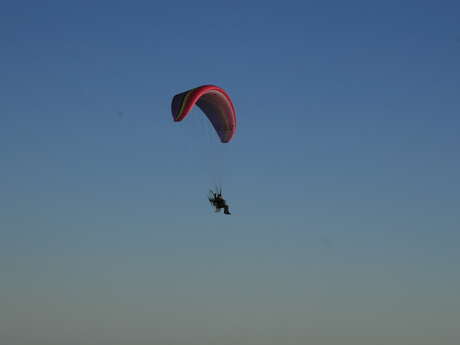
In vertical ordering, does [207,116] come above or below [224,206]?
above

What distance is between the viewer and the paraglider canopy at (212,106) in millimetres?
107287

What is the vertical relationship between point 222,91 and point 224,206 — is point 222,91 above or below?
above

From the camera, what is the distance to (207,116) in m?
114

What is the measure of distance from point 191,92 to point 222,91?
3014 mm

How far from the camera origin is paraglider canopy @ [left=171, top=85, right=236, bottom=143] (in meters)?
107

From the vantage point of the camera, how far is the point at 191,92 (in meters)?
108

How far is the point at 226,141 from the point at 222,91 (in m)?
4.31

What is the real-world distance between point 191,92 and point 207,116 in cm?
606

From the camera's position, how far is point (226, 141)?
370 feet

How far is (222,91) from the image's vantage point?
110 meters

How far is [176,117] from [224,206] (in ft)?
22.4

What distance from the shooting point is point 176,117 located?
107375 mm

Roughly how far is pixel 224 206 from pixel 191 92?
26.2ft

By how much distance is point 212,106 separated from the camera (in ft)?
369
